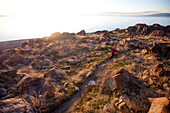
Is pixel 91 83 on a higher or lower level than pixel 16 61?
lower

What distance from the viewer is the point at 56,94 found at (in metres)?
6.59

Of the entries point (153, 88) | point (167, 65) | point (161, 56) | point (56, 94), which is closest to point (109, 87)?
point (153, 88)

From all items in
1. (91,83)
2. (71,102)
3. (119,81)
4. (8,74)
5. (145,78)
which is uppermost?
(8,74)

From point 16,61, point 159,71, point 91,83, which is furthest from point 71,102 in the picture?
point 16,61

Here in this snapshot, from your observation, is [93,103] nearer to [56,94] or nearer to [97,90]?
[97,90]

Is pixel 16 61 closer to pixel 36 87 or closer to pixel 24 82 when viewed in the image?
pixel 24 82

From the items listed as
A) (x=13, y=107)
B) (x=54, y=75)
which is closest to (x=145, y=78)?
(x=54, y=75)

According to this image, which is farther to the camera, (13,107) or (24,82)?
(24,82)

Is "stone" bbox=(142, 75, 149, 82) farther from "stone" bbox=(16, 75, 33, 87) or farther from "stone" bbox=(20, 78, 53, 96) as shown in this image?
"stone" bbox=(16, 75, 33, 87)

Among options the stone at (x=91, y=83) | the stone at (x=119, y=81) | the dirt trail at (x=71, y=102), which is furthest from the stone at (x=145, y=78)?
the dirt trail at (x=71, y=102)

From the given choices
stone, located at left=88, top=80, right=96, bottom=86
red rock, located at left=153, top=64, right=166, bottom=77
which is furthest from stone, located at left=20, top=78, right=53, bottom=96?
red rock, located at left=153, top=64, right=166, bottom=77

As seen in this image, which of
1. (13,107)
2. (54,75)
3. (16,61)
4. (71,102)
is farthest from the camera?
(16,61)

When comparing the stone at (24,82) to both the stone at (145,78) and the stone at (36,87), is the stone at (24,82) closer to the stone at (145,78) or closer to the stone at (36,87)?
the stone at (36,87)

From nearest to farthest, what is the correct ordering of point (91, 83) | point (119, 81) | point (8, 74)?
point (119, 81) < point (91, 83) < point (8, 74)
